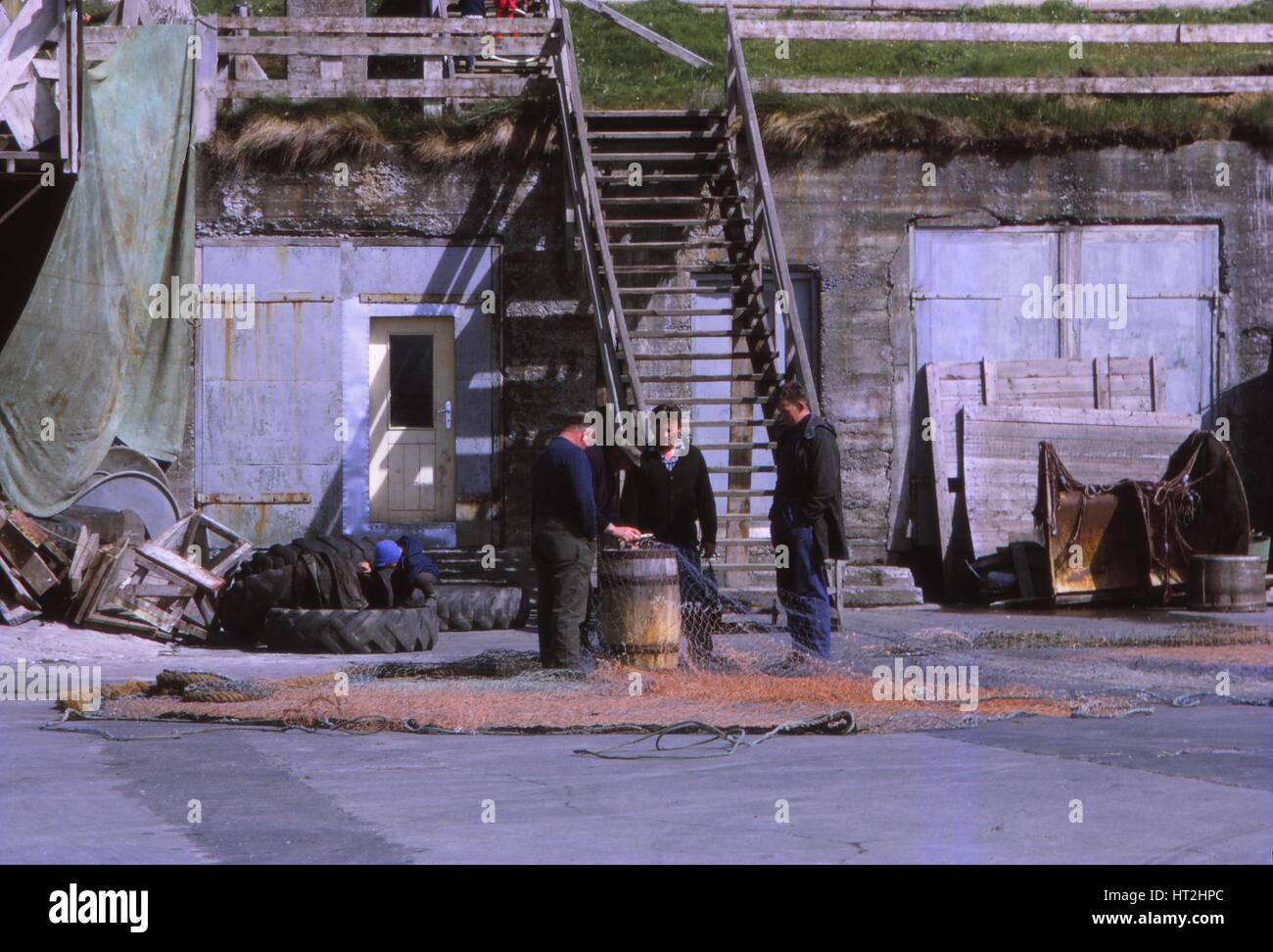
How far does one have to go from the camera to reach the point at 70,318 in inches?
574

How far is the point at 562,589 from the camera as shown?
404 inches

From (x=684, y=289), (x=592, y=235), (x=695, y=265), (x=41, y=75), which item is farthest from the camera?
(x=695, y=265)

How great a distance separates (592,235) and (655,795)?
967cm

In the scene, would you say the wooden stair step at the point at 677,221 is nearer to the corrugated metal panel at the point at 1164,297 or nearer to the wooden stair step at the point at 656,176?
the wooden stair step at the point at 656,176

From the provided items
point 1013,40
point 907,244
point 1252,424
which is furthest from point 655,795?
point 1013,40

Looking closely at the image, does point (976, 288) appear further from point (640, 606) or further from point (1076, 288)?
point (640, 606)

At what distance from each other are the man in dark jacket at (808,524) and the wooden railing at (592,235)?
3093 mm

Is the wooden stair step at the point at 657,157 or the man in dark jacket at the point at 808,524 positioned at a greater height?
the wooden stair step at the point at 657,157

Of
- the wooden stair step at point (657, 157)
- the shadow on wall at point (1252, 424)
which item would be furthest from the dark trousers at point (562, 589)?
the shadow on wall at point (1252, 424)

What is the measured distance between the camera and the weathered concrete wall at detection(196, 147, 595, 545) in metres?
16.3

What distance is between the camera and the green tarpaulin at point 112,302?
1418cm

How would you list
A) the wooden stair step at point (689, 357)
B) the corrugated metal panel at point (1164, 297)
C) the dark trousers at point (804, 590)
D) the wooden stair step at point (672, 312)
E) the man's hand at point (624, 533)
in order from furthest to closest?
the corrugated metal panel at point (1164, 297), the wooden stair step at point (672, 312), the wooden stair step at point (689, 357), the man's hand at point (624, 533), the dark trousers at point (804, 590)

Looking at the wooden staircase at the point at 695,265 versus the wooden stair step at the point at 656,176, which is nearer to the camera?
the wooden staircase at the point at 695,265

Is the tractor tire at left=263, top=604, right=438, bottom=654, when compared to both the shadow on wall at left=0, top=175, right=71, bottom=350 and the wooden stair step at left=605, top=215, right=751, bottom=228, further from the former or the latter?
the wooden stair step at left=605, top=215, right=751, bottom=228
